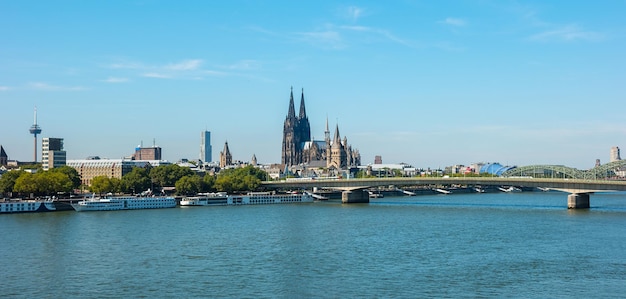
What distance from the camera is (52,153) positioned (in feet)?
522

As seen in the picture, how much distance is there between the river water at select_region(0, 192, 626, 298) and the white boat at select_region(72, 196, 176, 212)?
9928mm

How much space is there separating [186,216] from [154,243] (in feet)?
76.9

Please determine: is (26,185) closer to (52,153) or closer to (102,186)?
(102,186)

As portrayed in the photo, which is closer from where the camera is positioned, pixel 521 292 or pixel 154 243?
pixel 521 292

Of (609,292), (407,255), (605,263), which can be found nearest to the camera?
(609,292)

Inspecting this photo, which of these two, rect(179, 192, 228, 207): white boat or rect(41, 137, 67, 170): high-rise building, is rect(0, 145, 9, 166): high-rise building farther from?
rect(179, 192, 228, 207): white boat

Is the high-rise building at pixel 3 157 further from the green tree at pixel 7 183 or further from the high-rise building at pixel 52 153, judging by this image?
the green tree at pixel 7 183

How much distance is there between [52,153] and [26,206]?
8924cm

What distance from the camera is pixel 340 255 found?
41312mm

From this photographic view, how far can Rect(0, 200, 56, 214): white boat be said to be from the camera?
72.1 m

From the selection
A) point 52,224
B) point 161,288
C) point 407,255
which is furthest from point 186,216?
point 161,288

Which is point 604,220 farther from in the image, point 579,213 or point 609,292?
point 609,292

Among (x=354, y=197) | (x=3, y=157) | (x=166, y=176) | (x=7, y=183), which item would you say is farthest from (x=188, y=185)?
(x=3, y=157)

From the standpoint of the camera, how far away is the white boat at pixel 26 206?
2840 inches
